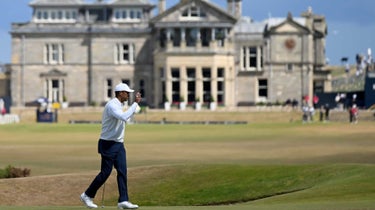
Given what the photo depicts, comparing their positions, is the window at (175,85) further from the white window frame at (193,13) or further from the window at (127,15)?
the window at (127,15)

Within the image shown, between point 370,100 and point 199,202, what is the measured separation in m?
100

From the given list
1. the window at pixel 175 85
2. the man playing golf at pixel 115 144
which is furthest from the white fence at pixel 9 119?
the man playing golf at pixel 115 144

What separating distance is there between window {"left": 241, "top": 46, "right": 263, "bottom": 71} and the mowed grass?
52482mm

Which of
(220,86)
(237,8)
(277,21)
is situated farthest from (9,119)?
(237,8)

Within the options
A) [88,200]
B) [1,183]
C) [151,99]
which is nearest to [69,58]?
[151,99]

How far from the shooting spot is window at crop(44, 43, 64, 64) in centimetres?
13350

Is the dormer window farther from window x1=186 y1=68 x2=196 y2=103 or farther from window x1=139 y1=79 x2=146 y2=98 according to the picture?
window x1=139 y1=79 x2=146 y2=98

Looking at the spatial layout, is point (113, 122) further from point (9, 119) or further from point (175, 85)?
point (175, 85)

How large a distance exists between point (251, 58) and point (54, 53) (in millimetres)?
22956

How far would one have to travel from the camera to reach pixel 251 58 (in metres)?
134

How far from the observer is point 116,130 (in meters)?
27.1

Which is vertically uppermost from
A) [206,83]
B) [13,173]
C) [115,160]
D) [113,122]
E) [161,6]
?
[161,6]

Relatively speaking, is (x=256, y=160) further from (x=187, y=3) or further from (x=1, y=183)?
(x=187, y=3)

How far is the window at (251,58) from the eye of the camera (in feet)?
438
